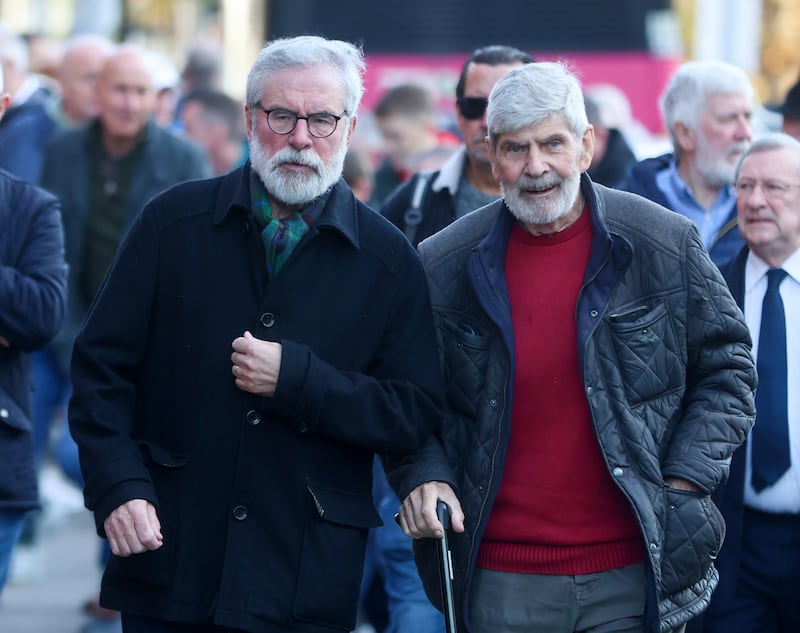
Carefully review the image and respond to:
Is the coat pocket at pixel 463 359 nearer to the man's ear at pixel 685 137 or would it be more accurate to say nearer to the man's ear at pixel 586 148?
the man's ear at pixel 586 148

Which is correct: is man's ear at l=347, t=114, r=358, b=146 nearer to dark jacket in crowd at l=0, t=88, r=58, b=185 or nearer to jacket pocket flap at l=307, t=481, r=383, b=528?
jacket pocket flap at l=307, t=481, r=383, b=528

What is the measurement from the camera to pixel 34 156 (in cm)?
846

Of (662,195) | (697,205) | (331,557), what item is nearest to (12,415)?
(331,557)

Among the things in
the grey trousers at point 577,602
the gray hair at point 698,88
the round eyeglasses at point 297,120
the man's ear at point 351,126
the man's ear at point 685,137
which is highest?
the round eyeglasses at point 297,120

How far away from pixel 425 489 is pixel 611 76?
14732mm

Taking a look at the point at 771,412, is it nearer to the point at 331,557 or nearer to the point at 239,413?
the point at 331,557

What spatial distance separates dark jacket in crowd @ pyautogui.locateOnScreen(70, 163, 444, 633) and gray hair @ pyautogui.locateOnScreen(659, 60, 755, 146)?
232 cm

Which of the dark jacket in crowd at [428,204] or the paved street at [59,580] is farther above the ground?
the dark jacket in crowd at [428,204]

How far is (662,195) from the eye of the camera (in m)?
6.23

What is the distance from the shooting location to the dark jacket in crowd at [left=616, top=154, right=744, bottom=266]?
5.95 meters

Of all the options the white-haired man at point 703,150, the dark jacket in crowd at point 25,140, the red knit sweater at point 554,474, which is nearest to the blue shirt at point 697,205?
the white-haired man at point 703,150

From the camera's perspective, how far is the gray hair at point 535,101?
4500 mm

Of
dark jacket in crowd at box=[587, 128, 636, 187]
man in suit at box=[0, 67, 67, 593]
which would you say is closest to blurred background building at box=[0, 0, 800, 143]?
dark jacket in crowd at box=[587, 128, 636, 187]

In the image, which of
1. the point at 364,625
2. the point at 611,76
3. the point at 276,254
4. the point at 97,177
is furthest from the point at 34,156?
the point at 611,76
